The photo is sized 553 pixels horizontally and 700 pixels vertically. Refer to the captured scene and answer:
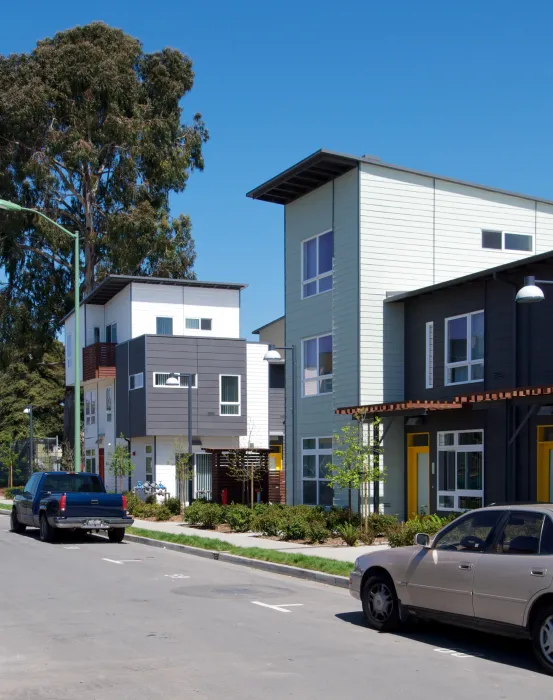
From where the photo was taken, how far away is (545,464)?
20.6 metres

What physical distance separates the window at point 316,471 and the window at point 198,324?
15.4 m

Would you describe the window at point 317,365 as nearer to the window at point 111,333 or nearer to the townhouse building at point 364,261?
the townhouse building at point 364,261

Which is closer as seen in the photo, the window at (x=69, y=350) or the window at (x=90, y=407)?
the window at (x=90, y=407)

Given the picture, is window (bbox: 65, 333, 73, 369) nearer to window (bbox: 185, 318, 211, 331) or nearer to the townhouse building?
window (bbox: 185, 318, 211, 331)

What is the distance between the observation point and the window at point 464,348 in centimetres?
2306

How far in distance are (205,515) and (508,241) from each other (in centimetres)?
1183

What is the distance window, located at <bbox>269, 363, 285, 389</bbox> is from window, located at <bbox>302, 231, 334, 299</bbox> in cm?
1539

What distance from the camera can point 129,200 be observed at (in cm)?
5066

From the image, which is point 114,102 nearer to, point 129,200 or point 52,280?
point 129,200

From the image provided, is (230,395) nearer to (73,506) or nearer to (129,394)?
(129,394)

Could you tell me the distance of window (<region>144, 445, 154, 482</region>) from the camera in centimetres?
4051

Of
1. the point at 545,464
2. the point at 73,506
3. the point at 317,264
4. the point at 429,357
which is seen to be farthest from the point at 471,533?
the point at 317,264

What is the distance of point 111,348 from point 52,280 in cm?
984

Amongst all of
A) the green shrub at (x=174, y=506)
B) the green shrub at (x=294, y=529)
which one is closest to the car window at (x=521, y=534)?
the green shrub at (x=294, y=529)
